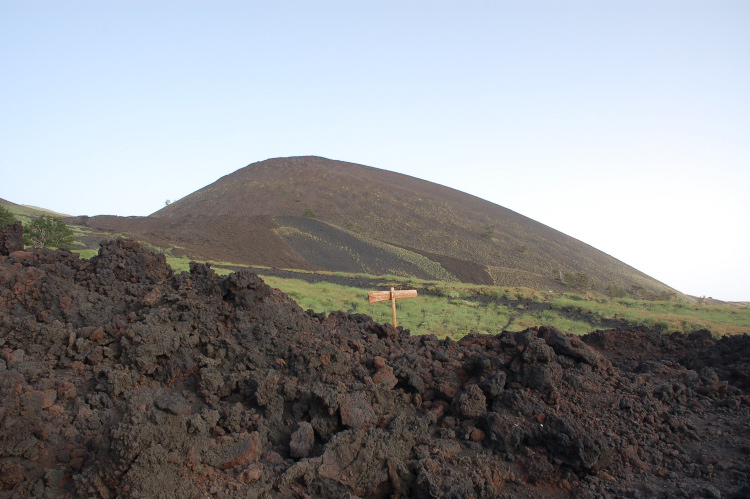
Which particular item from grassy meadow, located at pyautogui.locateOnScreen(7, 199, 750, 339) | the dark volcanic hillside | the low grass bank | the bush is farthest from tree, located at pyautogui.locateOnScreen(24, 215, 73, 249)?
the bush

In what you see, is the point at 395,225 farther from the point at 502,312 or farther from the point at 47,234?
the point at 502,312

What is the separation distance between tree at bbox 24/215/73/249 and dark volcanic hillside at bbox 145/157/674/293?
2007cm

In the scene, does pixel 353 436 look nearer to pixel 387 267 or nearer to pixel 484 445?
pixel 484 445

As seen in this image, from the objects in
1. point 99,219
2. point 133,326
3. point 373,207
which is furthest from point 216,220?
point 133,326

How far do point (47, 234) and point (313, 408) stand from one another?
82.2ft

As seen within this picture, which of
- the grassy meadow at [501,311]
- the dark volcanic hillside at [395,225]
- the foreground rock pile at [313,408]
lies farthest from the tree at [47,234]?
the dark volcanic hillside at [395,225]

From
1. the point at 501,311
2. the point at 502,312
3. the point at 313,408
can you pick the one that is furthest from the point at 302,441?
the point at 501,311

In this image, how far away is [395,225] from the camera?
68.9 m

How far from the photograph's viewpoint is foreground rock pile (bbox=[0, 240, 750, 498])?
4242 millimetres

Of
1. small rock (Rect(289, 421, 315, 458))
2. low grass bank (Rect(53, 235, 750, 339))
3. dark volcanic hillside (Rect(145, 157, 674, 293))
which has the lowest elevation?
small rock (Rect(289, 421, 315, 458))

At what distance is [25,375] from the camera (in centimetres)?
545

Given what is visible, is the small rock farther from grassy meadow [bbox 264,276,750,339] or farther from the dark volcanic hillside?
the dark volcanic hillside

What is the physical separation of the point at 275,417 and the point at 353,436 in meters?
0.97

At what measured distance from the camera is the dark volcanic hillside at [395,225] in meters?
48.8
